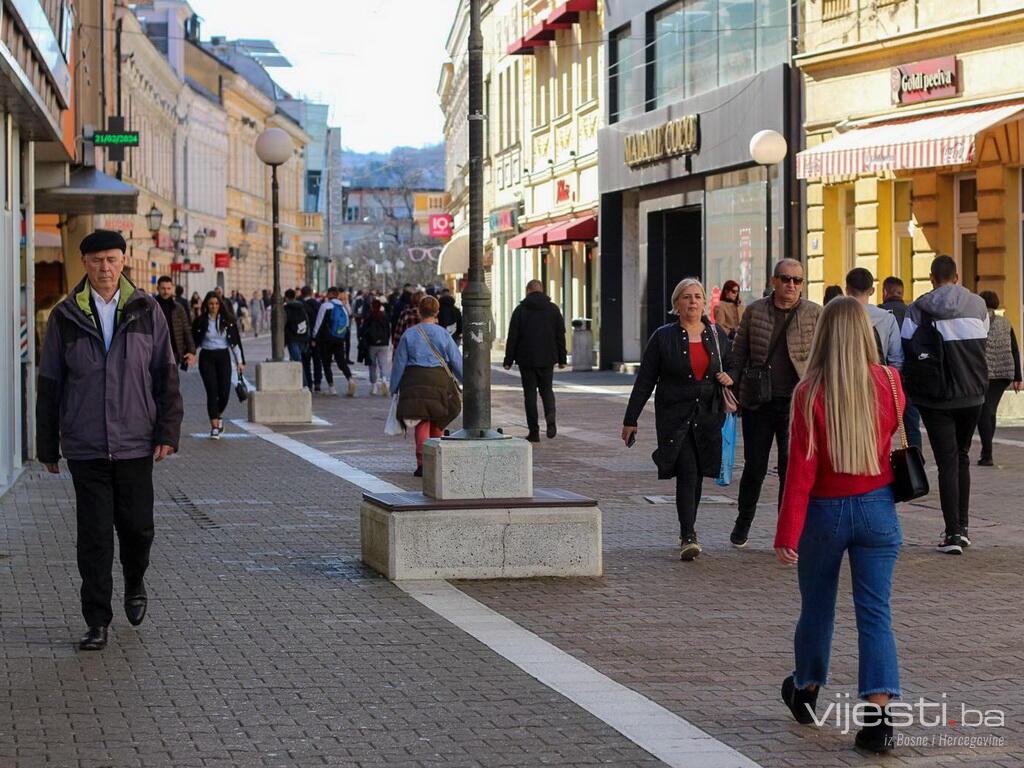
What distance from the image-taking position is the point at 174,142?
3103 inches

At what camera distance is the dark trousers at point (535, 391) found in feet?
70.4

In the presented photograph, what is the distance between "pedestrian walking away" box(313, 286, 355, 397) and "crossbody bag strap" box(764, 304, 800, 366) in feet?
63.4

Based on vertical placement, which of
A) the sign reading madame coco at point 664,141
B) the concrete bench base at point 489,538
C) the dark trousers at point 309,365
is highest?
the sign reading madame coco at point 664,141

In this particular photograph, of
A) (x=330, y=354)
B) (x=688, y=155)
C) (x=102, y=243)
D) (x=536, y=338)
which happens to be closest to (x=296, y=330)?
(x=330, y=354)

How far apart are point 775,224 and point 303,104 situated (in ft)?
375

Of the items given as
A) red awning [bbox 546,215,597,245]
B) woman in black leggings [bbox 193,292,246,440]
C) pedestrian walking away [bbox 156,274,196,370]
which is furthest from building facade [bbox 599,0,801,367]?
pedestrian walking away [bbox 156,274,196,370]

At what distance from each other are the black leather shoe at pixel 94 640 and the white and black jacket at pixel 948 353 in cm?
554

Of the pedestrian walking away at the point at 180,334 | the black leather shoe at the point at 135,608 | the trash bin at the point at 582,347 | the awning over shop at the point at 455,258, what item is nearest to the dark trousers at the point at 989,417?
the pedestrian walking away at the point at 180,334

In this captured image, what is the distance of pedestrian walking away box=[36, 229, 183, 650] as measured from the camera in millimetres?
8719

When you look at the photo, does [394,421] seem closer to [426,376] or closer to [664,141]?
[426,376]

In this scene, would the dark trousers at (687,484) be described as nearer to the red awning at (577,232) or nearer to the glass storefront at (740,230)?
the glass storefront at (740,230)

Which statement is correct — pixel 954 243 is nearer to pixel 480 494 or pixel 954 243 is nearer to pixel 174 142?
pixel 480 494

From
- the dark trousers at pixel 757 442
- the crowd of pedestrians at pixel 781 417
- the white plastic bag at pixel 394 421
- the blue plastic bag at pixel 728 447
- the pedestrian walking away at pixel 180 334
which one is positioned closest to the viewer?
the crowd of pedestrians at pixel 781 417

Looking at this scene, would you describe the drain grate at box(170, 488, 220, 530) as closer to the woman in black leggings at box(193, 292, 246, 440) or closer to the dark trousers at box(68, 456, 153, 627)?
the dark trousers at box(68, 456, 153, 627)
